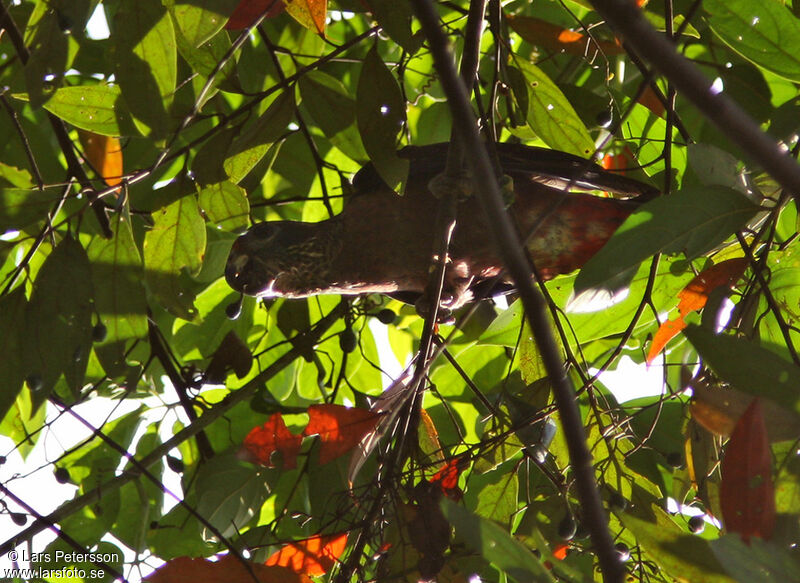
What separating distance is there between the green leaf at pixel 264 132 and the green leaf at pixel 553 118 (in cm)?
50

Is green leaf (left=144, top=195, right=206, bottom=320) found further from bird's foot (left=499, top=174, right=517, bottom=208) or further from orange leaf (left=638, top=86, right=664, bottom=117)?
orange leaf (left=638, top=86, right=664, bottom=117)

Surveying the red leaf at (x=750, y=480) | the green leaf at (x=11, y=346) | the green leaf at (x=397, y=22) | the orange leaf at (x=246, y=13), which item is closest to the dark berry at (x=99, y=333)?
the green leaf at (x=11, y=346)

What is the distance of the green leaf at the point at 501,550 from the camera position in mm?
983

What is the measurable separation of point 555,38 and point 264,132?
717 mm

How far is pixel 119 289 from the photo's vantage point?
1821 mm

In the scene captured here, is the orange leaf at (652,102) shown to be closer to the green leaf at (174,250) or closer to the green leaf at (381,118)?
the green leaf at (381,118)

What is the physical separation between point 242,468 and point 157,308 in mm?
809

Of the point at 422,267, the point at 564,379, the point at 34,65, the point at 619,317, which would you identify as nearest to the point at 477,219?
the point at 422,267

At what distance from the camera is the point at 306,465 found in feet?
7.04

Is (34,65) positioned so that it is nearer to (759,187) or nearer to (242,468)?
(242,468)

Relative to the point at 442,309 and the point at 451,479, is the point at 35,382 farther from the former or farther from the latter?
the point at 442,309

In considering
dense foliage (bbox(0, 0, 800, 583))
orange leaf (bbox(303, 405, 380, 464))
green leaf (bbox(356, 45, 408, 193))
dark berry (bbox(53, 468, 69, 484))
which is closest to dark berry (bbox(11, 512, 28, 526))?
dense foliage (bbox(0, 0, 800, 583))

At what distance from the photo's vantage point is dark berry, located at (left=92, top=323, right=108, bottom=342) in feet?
5.93

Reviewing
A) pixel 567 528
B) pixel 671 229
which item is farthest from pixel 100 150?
pixel 671 229
